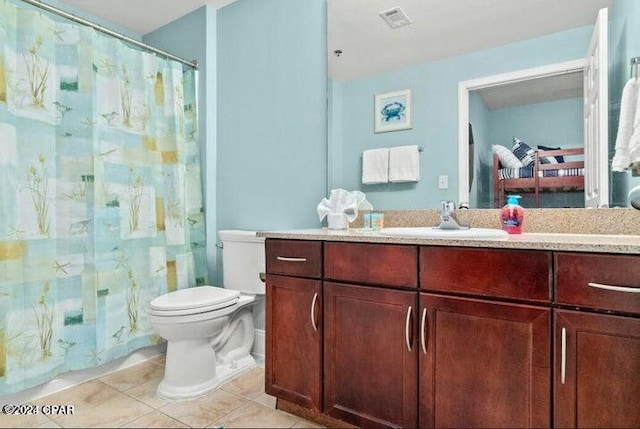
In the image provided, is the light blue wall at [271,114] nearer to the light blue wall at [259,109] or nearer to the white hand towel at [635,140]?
the light blue wall at [259,109]

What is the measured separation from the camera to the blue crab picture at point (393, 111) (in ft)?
5.74

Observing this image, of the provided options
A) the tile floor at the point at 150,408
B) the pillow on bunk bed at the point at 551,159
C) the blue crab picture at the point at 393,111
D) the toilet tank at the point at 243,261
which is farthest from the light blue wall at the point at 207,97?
the pillow on bunk bed at the point at 551,159

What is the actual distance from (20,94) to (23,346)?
117 centimetres

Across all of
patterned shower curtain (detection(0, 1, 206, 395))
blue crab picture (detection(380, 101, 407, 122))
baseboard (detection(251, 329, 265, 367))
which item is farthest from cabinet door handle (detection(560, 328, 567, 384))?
patterned shower curtain (detection(0, 1, 206, 395))

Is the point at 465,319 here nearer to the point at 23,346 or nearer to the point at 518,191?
the point at 518,191

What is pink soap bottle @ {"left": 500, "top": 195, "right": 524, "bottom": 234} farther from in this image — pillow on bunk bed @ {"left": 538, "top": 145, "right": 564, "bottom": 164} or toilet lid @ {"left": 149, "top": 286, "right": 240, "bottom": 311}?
toilet lid @ {"left": 149, "top": 286, "right": 240, "bottom": 311}

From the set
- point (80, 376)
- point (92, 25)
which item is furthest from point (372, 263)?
point (92, 25)

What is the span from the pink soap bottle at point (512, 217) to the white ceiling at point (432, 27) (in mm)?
705

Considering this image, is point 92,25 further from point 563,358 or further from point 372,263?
point 563,358

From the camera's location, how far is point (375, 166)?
71.7 inches

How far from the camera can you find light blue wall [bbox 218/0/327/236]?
207 centimetres

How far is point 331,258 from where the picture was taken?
1402 millimetres

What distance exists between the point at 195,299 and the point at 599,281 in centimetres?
166

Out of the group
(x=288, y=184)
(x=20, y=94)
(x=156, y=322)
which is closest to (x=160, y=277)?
(x=156, y=322)
